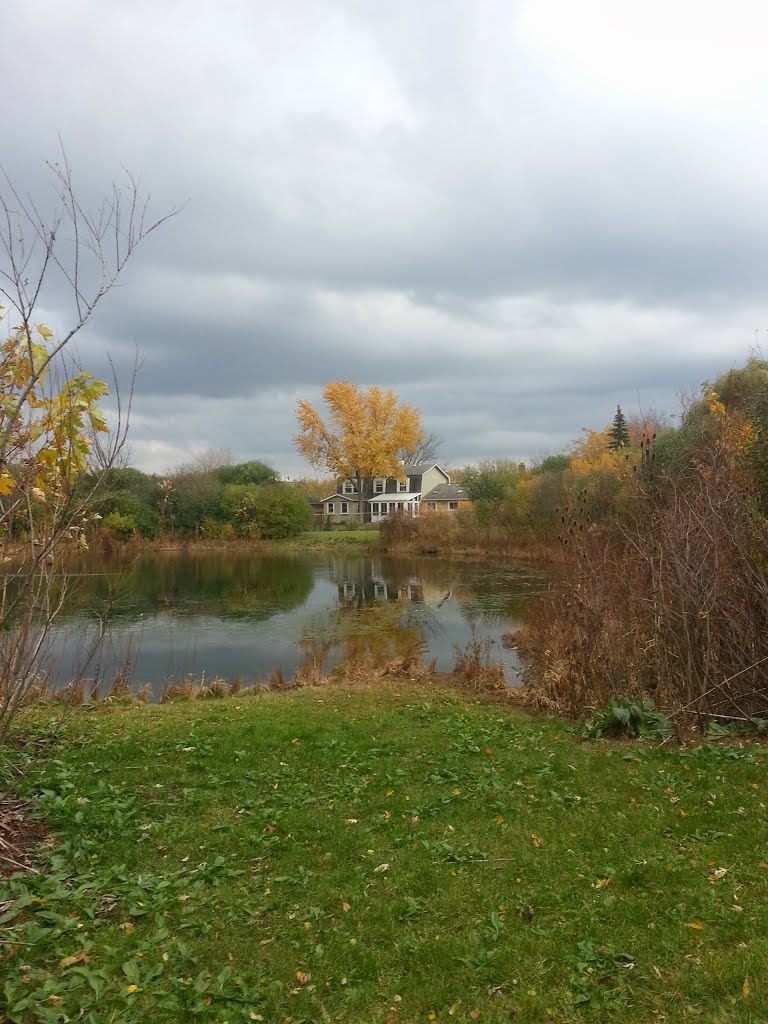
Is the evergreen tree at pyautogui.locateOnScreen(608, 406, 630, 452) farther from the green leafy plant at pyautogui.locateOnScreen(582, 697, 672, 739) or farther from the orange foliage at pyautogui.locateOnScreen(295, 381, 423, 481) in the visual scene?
the green leafy plant at pyautogui.locateOnScreen(582, 697, 672, 739)

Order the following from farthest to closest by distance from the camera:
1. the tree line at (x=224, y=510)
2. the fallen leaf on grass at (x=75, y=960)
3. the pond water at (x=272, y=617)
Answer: the tree line at (x=224, y=510) < the pond water at (x=272, y=617) < the fallen leaf on grass at (x=75, y=960)

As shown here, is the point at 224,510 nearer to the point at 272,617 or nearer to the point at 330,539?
the point at 330,539

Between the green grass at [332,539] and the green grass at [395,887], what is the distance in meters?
40.1

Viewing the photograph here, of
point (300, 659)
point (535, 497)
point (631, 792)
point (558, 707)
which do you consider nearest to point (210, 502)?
point (535, 497)

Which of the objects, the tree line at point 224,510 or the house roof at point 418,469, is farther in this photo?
the house roof at point 418,469

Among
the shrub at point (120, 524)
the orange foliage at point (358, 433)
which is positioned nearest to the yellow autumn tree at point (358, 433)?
the orange foliage at point (358, 433)

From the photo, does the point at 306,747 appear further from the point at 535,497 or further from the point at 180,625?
the point at 535,497

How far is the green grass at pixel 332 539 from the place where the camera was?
152ft

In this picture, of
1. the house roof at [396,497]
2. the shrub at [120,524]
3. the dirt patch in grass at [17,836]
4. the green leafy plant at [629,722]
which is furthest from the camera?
the house roof at [396,497]

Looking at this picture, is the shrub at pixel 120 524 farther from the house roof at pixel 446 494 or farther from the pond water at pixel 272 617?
the house roof at pixel 446 494

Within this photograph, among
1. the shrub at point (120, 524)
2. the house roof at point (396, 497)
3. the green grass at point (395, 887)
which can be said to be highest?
the house roof at point (396, 497)

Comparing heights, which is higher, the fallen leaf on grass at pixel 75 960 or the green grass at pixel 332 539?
the green grass at pixel 332 539

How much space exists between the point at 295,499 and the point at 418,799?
1785 inches

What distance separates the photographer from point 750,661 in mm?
6898
